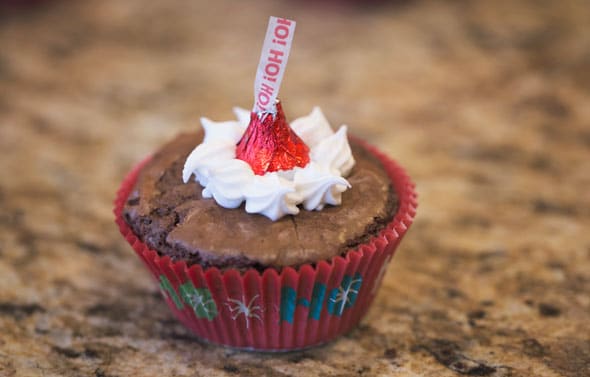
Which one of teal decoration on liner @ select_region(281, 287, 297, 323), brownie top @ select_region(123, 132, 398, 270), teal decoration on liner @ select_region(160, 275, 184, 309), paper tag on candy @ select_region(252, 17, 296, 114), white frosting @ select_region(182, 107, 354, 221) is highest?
paper tag on candy @ select_region(252, 17, 296, 114)

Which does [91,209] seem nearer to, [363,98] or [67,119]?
[67,119]

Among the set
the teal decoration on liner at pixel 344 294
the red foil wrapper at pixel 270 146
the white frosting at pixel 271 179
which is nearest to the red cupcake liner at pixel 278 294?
the teal decoration on liner at pixel 344 294

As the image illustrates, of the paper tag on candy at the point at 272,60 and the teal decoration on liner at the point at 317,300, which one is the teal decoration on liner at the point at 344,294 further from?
the paper tag on candy at the point at 272,60

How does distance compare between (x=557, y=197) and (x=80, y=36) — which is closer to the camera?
(x=557, y=197)

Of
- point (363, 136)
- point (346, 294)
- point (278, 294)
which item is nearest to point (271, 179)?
point (278, 294)

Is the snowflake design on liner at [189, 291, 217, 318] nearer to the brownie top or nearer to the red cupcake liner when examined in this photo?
the red cupcake liner

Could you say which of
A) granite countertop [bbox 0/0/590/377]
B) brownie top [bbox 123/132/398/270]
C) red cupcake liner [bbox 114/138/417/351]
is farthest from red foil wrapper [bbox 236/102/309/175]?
granite countertop [bbox 0/0/590/377]

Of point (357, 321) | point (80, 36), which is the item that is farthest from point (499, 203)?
point (80, 36)
